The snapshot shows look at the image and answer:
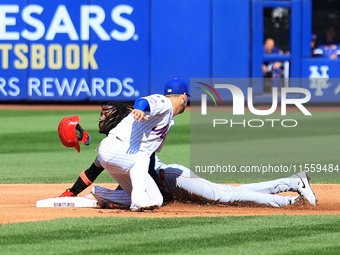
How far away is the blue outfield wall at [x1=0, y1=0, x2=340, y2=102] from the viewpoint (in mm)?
19312

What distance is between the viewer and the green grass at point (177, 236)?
4.79 meters

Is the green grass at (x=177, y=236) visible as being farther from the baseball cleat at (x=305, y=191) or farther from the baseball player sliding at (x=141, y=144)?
the baseball cleat at (x=305, y=191)

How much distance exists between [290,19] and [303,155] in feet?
29.0

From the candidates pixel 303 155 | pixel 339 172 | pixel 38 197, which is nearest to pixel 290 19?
pixel 303 155

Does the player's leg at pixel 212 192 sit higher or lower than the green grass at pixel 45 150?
higher

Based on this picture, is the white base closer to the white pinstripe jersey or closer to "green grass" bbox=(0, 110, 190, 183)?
the white pinstripe jersey

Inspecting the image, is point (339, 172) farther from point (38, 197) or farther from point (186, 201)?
point (38, 197)

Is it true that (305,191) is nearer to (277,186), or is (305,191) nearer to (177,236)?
(277,186)

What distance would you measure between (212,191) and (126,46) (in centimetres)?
1330

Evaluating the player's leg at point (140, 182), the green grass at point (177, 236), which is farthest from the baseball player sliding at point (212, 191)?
the green grass at point (177, 236)

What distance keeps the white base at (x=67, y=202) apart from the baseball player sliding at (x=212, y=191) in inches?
4.7

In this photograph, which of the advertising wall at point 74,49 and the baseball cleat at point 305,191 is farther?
the advertising wall at point 74,49

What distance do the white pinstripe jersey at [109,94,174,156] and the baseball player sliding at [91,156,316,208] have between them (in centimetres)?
41

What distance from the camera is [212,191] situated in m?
6.59
